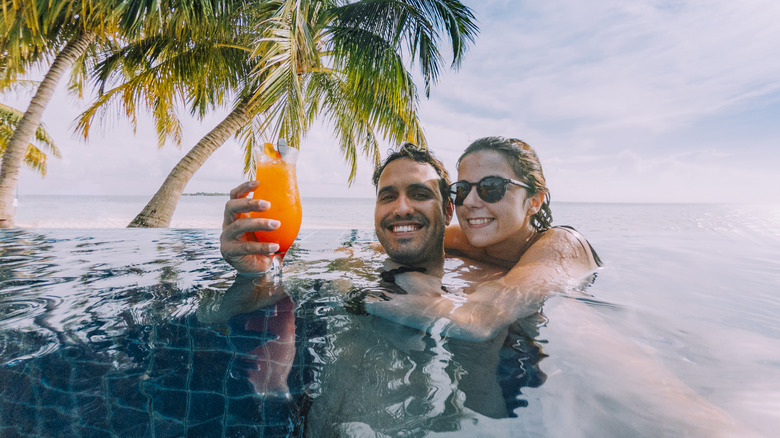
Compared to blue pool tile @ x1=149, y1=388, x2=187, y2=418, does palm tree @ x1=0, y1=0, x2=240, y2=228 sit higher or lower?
higher

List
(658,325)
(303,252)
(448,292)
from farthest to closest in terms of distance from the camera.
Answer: (303,252) → (448,292) → (658,325)

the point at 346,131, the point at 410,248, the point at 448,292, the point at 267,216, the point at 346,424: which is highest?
the point at 346,131

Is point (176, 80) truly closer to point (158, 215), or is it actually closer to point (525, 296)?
point (158, 215)

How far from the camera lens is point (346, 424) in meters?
1.05

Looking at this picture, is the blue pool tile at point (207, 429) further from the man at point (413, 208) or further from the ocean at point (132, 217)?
the ocean at point (132, 217)

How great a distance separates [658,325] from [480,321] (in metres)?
1.02

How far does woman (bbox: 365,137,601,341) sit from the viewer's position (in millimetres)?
1623

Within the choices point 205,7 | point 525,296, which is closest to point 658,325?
point 525,296

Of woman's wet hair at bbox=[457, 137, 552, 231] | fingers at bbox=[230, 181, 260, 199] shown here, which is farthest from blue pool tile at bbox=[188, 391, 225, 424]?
woman's wet hair at bbox=[457, 137, 552, 231]

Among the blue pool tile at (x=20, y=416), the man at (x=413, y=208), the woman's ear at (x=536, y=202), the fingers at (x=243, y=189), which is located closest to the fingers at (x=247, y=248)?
the fingers at (x=243, y=189)

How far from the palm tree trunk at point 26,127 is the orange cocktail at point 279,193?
299 inches

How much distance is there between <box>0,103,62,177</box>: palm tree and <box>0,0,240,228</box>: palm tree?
417cm

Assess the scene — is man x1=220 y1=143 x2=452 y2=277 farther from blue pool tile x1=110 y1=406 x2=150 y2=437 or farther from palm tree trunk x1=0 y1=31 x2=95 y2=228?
palm tree trunk x1=0 y1=31 x2=95 y2=228

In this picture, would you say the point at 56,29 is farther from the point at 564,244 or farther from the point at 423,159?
the point at 564,244
